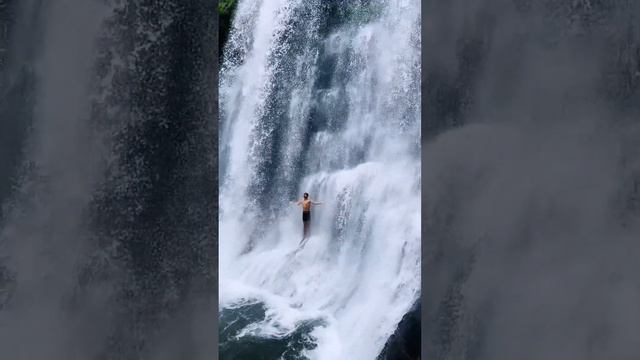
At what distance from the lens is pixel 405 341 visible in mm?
5371

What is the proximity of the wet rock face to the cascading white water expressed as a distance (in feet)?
1.00

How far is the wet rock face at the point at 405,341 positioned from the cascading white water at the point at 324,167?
30cm

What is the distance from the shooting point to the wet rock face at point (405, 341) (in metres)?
5.29

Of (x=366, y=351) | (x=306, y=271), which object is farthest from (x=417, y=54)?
(x=366, y=351)

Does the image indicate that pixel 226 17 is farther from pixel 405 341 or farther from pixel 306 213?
→ pixel 405 341

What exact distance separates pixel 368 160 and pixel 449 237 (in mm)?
7248

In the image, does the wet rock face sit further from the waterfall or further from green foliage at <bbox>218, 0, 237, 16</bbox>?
green foliage at <bbox>218, 0, 237, 16</bbox>

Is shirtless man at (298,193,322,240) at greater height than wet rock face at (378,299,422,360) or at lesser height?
greater

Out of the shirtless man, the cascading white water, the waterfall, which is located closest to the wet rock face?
the cascading white water

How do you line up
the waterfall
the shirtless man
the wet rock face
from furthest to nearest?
the shirtless man → the wet rock face → the waterfall

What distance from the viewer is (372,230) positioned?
7.59m

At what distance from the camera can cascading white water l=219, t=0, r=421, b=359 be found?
6.82 meters

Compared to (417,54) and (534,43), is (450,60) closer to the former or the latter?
(534,43)

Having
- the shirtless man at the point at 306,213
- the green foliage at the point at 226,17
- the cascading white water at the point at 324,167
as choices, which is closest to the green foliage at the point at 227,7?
the green foliage at the point at 226,17
